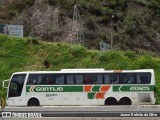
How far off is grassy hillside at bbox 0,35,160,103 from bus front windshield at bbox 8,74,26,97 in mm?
6607

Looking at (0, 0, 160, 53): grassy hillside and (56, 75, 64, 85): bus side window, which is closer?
(56, 75, 64, 85): bus side window

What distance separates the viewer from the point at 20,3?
53.5 meters

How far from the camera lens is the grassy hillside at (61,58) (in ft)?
123

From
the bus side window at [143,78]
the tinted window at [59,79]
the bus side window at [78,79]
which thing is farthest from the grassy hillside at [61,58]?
the bus side window at [78,79]

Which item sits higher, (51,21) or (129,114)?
(51,21)

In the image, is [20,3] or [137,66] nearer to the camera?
[137,66]

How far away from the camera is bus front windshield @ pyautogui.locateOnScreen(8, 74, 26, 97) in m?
30.0

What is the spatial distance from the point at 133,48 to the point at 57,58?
1690cm

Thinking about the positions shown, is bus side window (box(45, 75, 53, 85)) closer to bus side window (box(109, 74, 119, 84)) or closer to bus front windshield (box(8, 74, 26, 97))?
bus front windshield (box(8, 74, 26, 97))

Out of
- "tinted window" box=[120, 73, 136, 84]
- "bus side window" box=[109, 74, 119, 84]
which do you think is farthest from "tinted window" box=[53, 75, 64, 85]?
"tinted window" box=[120, 73, 136, 84]

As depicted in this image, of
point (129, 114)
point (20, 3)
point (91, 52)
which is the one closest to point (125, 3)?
point (20, 3)

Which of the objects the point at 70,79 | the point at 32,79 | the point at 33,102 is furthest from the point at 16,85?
the point at 70,79

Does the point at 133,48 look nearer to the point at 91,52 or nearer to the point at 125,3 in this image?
the point at 125,3

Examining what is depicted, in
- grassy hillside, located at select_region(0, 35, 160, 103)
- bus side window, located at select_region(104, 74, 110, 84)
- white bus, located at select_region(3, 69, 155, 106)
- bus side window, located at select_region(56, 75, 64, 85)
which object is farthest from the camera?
grassy hillside, located at select_region(0, 35, 160, 103)
